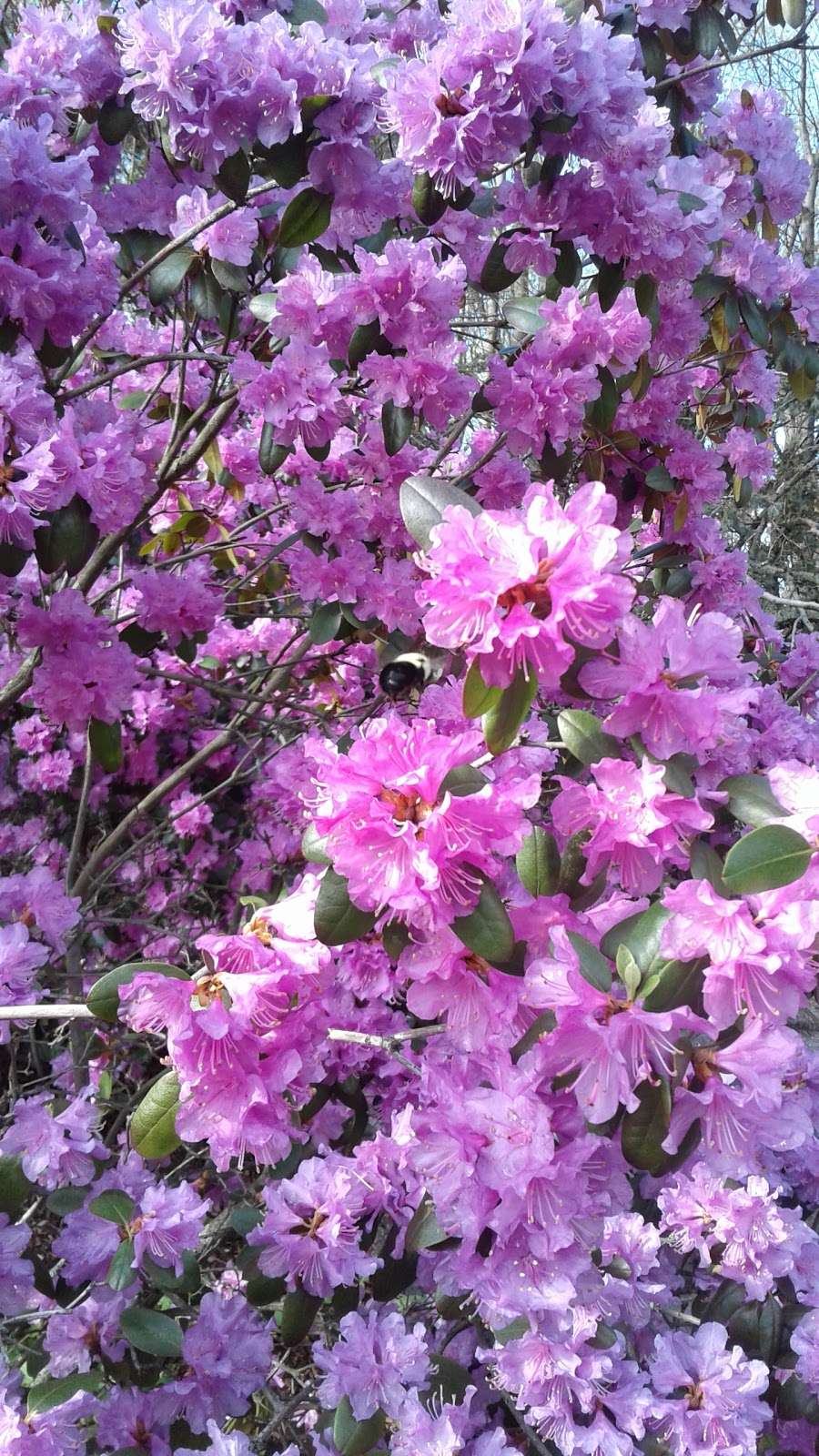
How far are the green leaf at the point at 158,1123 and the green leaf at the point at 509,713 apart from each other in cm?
47

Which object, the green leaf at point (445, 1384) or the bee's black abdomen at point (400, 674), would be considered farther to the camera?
the bee's black abdomen at point (400, 674)

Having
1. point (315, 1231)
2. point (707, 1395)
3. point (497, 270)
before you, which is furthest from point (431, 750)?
point (497, 270)

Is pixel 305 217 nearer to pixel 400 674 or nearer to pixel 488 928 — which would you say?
pixel 400 674

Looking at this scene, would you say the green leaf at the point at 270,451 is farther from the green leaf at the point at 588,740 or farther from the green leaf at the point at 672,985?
the green leaf at the point at 672,985

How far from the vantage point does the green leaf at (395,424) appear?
66.4 inches

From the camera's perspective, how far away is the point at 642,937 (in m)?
0.83

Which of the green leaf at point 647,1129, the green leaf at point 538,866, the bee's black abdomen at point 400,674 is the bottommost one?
the bee's black abdomen at point 400,674

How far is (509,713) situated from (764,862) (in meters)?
0.23

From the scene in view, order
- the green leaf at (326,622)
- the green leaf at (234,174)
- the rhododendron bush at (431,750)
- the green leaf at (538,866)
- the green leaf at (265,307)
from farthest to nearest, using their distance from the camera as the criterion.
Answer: the green leaf at (326,622) → the green leaf at (265,307) → the green leaf at (234,174) → the green leaf at (538,866) → the rhododendron bush at (431,750)

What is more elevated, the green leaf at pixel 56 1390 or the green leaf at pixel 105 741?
the green leaf at pixel 105 741

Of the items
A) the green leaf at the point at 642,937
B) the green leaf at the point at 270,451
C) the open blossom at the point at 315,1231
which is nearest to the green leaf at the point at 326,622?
the green leaf at the point at 270,451

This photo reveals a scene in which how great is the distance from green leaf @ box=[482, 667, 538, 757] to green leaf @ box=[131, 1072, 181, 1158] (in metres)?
0.47

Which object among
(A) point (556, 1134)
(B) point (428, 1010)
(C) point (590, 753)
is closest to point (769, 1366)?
(A) point (556, 1134)

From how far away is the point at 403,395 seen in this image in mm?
1643
